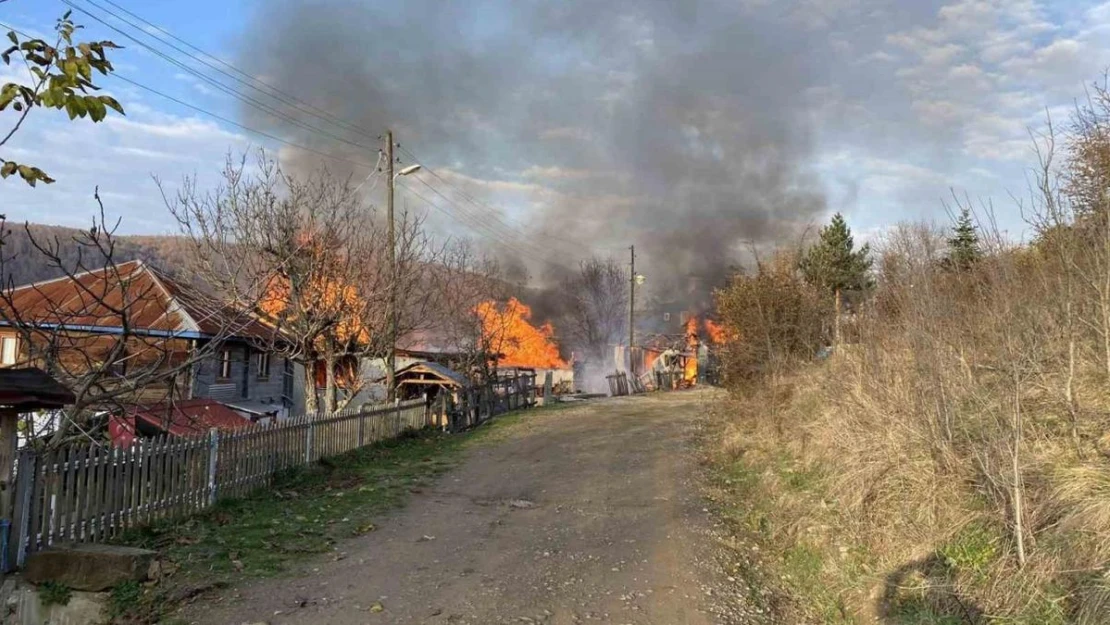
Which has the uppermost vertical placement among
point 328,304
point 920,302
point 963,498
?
point 328,304

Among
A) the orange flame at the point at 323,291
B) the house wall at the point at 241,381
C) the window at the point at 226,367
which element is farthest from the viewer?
the window at the point at 226,367

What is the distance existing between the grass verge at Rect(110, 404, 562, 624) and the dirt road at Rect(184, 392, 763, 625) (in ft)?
1.04

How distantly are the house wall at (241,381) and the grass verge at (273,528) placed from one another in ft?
36.2

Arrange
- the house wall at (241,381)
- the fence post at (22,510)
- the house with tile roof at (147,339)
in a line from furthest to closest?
the house wall at (241,381)
the house with tile roof at (147,339)
the fence post at (22,510)

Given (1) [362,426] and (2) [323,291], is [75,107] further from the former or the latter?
(2) [323,291]

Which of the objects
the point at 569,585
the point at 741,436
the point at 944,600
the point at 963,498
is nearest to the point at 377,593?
the point at 569,585

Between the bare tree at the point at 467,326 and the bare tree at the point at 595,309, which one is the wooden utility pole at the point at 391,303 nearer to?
the bare tree at the point at 467,326

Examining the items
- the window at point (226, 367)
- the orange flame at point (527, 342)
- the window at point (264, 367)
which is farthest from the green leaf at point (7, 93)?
the orange flame at point (527, 342)

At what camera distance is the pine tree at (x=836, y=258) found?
18644 mm

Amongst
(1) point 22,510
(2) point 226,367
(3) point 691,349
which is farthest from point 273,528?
(3) point 691,349

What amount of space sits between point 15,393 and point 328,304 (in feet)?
31.6

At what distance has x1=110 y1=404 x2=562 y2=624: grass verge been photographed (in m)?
5.94

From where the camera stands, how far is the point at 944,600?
5.05m

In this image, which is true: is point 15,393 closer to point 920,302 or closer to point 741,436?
point 920,302
